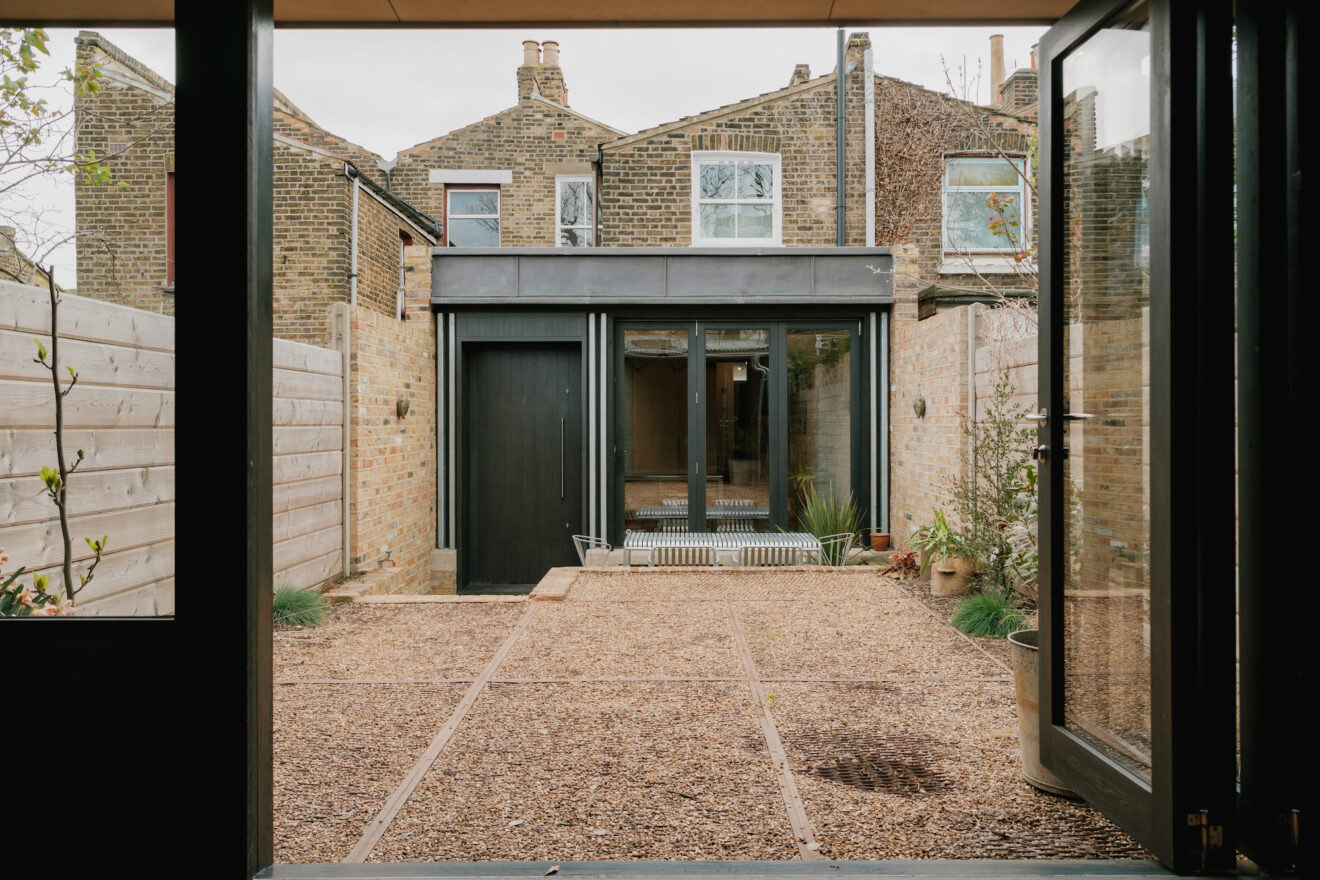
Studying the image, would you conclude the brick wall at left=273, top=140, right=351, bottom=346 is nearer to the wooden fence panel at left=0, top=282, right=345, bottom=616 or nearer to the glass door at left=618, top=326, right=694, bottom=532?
the glass door at left=618, top=326, right=694, bottom=532

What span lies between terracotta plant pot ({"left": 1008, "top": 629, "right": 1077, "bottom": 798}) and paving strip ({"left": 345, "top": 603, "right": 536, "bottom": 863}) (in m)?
2.01

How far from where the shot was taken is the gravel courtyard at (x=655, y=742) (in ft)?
7.52

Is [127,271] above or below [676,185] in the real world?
below

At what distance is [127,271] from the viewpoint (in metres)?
2.92

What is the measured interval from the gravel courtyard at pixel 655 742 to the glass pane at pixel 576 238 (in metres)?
7.35

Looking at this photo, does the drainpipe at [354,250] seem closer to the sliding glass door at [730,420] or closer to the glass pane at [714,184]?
the sliding glass door at [730,420]

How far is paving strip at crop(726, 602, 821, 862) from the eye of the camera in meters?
2.25

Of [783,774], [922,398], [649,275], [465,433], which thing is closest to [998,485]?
[922,398]

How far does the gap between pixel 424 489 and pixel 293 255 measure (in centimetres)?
296

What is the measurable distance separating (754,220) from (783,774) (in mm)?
7677

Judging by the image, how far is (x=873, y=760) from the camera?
9.38 feet
